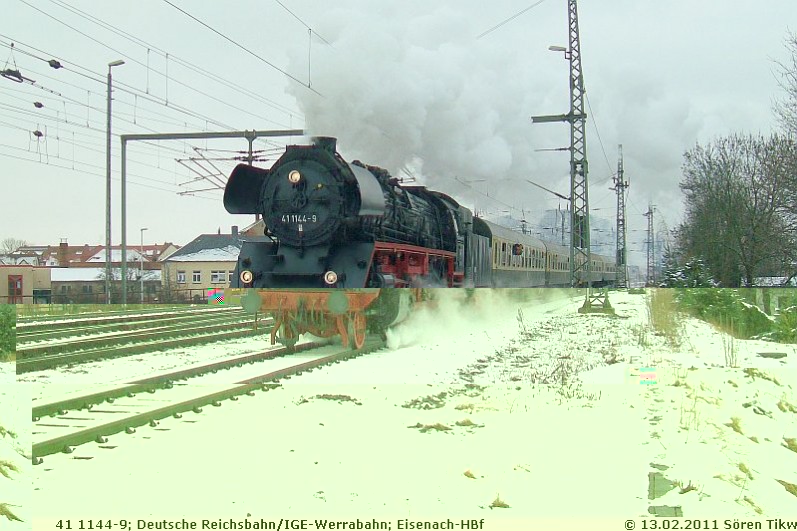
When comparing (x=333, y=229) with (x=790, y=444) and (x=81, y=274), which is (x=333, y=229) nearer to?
(x=81, y=274)

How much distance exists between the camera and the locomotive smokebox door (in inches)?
211

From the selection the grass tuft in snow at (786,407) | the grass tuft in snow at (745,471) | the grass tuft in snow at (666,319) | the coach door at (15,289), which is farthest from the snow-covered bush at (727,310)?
the coach door at (15,289)

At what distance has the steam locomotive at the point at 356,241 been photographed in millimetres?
5676

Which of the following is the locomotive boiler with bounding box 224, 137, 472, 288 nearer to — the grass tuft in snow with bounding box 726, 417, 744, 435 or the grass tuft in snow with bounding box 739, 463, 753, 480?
the grass tuft in snow with bounding box 726, 417, 744, 435

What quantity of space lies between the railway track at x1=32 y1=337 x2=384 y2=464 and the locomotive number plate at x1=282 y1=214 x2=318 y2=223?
52.2 inches

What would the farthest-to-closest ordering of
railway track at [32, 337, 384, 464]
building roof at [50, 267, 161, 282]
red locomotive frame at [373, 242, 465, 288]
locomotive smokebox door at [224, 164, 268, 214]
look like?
red locomotive frame at [373, 242, 465, 288]
locomotive smokebox door at [224, 164, 268, 214]
railway track at [32, 337, 384, 464]
building roof at [50, 267, 161, 282]

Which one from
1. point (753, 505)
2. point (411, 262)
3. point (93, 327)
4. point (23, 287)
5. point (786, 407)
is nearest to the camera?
point (753, 505)

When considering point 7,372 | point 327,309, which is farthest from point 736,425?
point 7,372

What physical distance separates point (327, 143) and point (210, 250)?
2020 mm

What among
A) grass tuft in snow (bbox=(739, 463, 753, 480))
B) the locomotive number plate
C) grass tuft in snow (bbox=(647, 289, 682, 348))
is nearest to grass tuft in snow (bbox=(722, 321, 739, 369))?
grass tuft in snow (bbox=(647, 289, 682, 348))

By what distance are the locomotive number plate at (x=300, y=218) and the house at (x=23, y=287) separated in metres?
2.72

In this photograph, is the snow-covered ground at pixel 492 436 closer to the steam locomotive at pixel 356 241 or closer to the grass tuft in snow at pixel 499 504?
the grass tuft in snow at pixel 499 504

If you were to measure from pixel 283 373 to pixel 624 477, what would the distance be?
3415mm

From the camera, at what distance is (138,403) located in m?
5.36
